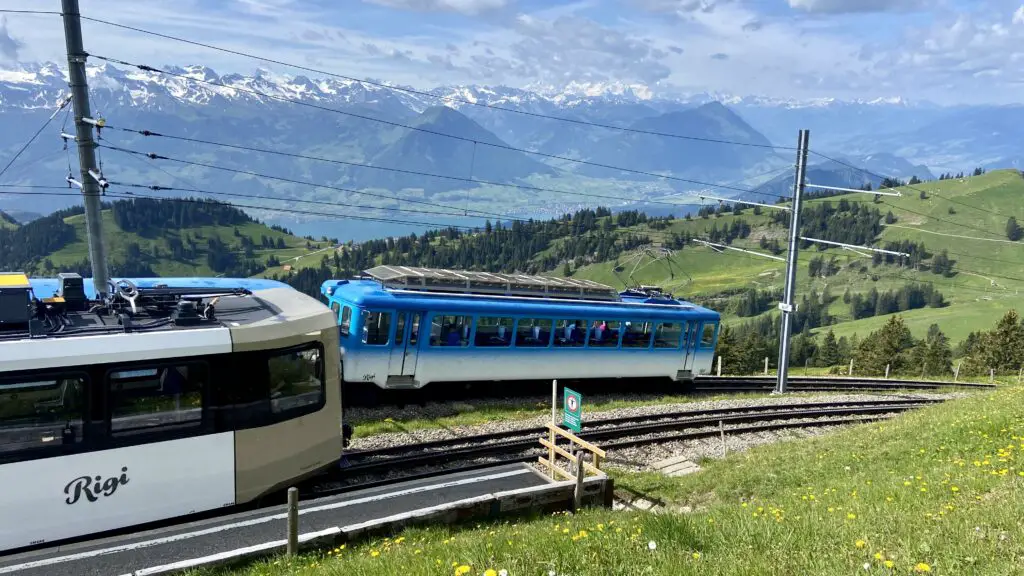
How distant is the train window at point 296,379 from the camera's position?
10.3m

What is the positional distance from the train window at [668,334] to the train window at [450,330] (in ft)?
25.0

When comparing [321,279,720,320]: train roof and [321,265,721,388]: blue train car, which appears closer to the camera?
[321,265,721,388]: blue train car

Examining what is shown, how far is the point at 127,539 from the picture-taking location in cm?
864

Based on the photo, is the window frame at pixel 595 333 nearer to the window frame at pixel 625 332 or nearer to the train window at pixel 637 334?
the window frame at pixel 625 332

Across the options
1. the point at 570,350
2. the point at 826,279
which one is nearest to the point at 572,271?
the point at 826,279

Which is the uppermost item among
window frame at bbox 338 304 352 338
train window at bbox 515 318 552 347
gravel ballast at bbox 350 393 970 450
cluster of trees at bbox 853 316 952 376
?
window frame at bbox 338 304 352 338

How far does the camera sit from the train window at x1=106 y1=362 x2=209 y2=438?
29.1ft

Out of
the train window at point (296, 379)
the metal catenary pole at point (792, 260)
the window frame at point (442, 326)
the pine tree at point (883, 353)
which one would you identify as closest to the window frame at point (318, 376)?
the train window at point (296, 379)

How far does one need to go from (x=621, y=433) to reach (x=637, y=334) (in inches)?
238

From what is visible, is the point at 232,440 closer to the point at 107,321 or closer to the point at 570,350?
the point at 107,321

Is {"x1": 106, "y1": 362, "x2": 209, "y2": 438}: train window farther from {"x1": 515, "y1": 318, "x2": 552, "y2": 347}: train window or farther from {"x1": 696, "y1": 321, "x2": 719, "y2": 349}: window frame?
{"x1": 696, "y1": 321, "x2": 719, "y2": 349}: window frame

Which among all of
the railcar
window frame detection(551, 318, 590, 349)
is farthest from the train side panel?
window frame detection(551, 318, 590, 349)

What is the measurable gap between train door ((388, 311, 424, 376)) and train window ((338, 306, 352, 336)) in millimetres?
1309

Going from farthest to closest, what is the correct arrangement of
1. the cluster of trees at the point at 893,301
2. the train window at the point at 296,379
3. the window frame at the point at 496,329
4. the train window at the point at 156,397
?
1. the cluster of trees at the point at 893,301
2. the window frame at the point at 496,329
3. the train window at the point at 296,379
4. the train window at the point at 156,397
